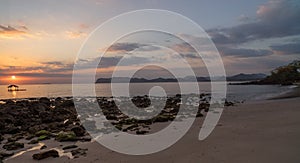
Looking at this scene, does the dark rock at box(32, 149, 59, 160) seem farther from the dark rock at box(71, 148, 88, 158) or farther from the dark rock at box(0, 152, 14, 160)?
the dark rock at box(0, 152, 14, 160)

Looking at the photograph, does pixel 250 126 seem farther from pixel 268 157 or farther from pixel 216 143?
pixel 268 157

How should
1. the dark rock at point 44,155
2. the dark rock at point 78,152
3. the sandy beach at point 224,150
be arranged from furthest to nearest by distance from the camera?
the dark rock at point 78,152 < the dark rock at point 44,155 < the sandy beach at point 224,150

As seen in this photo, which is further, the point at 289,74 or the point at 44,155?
the point at 289,74

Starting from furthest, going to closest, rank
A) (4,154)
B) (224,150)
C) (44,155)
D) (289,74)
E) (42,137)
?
(289,74) < (42,137) < (4,154) < (44,155) < (224,150)

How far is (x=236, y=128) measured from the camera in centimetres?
1280

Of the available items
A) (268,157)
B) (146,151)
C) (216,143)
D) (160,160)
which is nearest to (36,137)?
(146,151)

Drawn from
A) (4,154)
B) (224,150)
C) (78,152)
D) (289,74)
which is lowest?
(224,150)

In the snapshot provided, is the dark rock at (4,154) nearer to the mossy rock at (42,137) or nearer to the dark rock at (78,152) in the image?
the dark rock at (78,152)

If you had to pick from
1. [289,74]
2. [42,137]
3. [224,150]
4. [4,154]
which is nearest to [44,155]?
[4,154]

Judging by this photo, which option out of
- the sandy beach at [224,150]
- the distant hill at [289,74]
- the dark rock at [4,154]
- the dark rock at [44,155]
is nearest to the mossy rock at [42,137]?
the sandy beach at [224,150]

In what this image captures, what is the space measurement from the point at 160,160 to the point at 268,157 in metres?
3.07

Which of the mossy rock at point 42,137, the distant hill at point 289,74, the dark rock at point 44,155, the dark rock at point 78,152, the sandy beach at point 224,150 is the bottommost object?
the sandy beach at point 224,150

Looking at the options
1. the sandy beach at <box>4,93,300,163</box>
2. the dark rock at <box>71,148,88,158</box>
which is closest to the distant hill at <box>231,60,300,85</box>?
the sandy beach at <box>4,93,300,163</box>

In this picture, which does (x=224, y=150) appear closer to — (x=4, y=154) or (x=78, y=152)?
(x=78, y=152)
